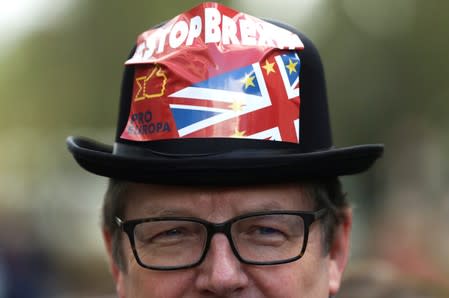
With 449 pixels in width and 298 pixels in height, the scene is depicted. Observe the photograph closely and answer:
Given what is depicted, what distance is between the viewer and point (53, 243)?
21.5 metres

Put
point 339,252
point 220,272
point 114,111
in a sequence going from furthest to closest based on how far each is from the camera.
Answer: point 114,111
point 339,252
point 220,272

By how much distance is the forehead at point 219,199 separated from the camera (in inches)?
123

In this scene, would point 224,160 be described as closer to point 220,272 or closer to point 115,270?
point 220,272

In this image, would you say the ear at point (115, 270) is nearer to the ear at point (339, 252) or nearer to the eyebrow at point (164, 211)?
the eyebrow at point (164, 211)

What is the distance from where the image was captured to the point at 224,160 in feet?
9.91

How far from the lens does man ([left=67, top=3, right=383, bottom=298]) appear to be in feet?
10.0

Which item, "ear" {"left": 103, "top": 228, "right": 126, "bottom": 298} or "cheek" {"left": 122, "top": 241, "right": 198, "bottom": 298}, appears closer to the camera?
"cheek" {"left": 122, "top": 241, "right": 198, "bottom": 298}

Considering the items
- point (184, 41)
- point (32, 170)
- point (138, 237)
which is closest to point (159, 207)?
point (138, 237)

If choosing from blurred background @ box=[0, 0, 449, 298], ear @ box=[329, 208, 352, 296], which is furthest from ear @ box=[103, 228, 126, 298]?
blurred background @ box=[0, 0, 449, 298]

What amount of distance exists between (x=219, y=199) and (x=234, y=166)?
0.17m

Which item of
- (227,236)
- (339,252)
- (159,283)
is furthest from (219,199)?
(339,252)

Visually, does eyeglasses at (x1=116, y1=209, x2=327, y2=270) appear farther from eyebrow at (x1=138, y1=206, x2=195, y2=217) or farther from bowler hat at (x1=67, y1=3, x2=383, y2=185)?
bowler hat at (x1=67, y1=3, x2=383, y2=185)

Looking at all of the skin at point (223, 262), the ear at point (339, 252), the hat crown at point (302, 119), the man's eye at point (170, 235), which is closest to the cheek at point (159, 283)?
the skin at point (223, 262)

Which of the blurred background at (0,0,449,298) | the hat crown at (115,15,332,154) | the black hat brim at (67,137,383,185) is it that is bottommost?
the blurred background at (0,0,449,298)
